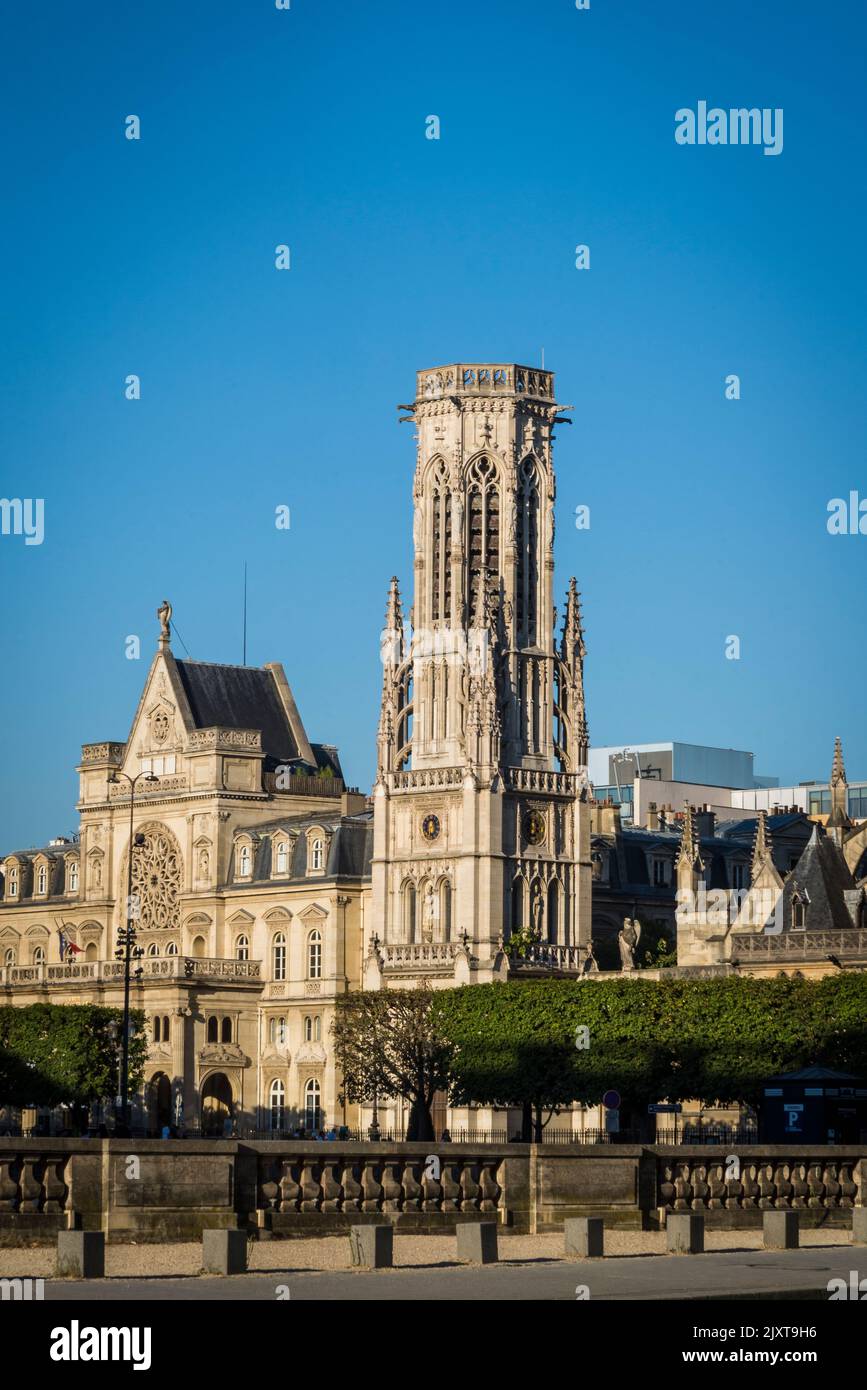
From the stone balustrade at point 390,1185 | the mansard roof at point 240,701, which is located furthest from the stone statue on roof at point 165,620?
the stone balustrade at point 390,1185

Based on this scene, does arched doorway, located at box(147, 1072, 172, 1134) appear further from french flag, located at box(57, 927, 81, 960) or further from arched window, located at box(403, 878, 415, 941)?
arched window, located at box(403, 878, 415, 941)

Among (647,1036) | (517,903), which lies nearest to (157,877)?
(517,903)

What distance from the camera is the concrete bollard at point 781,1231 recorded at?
147 ft

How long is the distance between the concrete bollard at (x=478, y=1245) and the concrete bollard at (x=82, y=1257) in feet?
20.0

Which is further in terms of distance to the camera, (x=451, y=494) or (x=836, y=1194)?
(x=451, y=494)

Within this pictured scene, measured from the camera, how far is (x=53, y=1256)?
127 feet

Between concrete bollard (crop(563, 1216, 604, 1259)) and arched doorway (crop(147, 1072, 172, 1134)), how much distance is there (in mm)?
82960

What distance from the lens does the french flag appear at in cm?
12764

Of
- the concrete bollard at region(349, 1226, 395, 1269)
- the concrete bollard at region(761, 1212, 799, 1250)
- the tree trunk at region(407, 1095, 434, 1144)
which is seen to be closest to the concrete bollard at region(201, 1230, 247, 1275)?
the concrete bollard at region(349, 1226, 395, 1269)

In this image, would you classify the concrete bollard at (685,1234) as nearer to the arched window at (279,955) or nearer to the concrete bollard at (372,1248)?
the concrete bollard at (372,1248)

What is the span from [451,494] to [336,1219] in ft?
258
